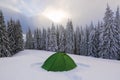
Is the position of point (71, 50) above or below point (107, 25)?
below

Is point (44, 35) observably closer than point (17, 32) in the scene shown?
No

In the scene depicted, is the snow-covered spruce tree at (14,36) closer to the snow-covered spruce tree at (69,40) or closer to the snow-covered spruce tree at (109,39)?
Result: the snow-covered spruce tree at (69,40)

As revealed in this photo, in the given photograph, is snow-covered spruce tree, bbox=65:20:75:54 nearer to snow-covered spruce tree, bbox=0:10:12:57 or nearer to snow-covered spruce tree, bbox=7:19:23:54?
snow-covered spruce tree, bbox=7:19:23:54

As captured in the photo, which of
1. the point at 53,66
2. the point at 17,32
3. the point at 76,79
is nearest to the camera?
the point at 76,79

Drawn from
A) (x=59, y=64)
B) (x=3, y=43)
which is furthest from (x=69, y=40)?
(x=59, y=64)

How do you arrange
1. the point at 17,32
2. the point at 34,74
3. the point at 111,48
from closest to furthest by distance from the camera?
Answer: the point at 34,74
the point at 111,48
the point at 17,32

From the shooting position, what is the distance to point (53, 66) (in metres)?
11.1

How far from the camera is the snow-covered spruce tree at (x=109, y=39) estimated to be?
89.9ft

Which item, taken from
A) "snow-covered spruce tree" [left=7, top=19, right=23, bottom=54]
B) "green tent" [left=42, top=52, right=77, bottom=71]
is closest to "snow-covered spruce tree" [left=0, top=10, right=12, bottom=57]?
"snow-covered spruce tree" [left=7, top=19, right=23, bottom=54]

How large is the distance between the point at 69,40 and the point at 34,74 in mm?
44768

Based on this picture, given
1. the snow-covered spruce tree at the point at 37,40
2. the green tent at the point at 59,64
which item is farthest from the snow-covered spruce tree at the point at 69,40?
the green tent at the point at 59,64

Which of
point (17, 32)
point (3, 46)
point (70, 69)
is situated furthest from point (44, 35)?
point (70, 69)

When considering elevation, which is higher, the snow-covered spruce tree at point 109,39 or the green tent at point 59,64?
the snow-covered spruce tree at point 109,39

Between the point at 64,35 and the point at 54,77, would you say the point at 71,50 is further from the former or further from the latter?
the point at 54,77
